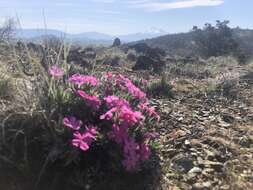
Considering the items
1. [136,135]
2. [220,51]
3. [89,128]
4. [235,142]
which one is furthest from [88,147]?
[220,51]

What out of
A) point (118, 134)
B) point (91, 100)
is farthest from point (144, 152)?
point (91, 100)

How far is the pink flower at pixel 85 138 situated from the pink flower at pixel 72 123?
5 centimetres

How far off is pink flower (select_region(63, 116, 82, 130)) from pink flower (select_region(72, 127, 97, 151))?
5 cm

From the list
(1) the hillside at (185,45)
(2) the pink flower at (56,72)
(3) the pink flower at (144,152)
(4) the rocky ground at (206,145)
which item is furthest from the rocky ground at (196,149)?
(1) the hillside at (185,45)

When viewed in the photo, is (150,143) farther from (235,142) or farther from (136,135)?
(235,142)

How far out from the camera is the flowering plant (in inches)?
128

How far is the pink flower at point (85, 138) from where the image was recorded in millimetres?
3086

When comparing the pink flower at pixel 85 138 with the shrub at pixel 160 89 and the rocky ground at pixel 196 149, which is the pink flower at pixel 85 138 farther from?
the shrub at pixel 160 89

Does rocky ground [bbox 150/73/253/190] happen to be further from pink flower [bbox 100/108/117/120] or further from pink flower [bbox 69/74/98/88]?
pink flower [bbox 69/74/98/88]

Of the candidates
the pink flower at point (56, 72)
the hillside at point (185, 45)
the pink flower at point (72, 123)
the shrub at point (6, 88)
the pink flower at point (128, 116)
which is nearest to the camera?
the pink flower at point (72, 123)

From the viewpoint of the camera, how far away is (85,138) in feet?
10.3

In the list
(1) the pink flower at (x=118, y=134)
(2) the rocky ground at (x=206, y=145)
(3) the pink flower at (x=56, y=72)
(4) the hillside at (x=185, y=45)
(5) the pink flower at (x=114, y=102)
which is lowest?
(4) the hillside at (x=185, y=45)

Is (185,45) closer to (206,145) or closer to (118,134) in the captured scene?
(206,145)

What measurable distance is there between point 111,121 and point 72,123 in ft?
1.04
